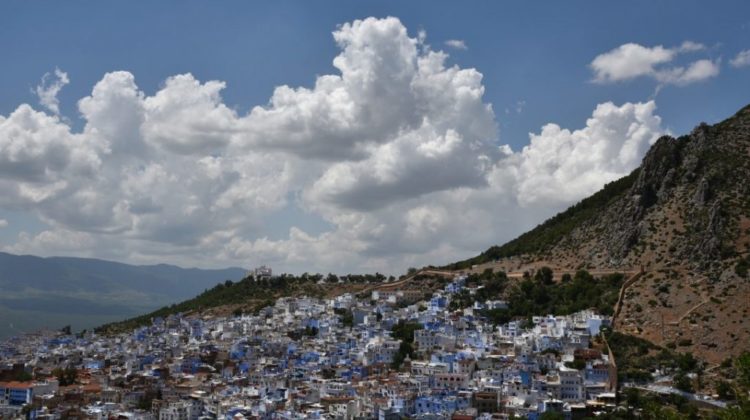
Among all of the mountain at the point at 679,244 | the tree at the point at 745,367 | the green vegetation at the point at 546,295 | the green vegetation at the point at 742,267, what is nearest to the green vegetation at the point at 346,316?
the green vegetation at the point at 546,295

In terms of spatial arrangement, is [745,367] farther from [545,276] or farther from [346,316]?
[346,316]

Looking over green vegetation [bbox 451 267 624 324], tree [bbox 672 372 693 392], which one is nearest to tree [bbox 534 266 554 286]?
green vegetation [bbox 451 267 624 324]

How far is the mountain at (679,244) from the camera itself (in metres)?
52.6

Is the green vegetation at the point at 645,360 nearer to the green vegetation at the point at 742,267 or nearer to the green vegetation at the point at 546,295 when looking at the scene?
the green vegetation at the point at 546,295

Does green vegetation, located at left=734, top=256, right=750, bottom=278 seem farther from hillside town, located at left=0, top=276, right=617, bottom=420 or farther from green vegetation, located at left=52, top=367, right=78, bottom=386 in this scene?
green vegetation, located at left=52, top=367, right=78, bottom=386

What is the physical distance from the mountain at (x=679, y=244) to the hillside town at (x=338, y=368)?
5.38 metres

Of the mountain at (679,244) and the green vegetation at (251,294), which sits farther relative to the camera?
the green vegetation at (251,294)

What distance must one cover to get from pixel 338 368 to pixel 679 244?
93.9 feet

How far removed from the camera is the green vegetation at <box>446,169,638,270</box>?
80.8m

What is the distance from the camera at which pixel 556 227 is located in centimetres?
8700

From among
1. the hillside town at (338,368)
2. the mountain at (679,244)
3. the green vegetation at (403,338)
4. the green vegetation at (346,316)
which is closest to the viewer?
the hillside town at (338,368)

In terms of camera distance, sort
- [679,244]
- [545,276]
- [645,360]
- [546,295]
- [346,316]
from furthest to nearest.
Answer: [346,316]
[545,276]
[546,295]
[679,244]
[645,360]

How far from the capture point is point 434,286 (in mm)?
81812

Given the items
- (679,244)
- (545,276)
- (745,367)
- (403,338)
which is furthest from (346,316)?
(745,367)
